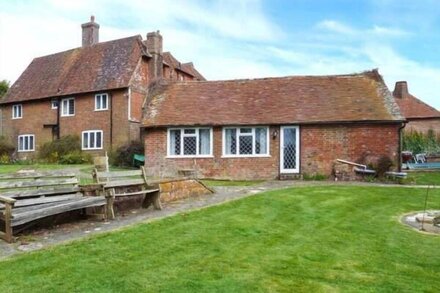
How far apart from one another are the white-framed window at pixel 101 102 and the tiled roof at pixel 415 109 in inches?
1082

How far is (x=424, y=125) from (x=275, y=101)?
26.7 m

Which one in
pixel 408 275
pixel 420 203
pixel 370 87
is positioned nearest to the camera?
pixel 408 275

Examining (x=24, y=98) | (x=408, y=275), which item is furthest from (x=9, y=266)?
(x=24, y=98)

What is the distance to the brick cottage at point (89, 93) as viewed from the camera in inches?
1260

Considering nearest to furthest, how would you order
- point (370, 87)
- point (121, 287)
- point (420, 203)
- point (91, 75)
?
point (121, 287) → point (420, 203) → point (370, 87) → point (91, 75)

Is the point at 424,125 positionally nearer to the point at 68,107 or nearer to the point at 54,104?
the point at 68,107

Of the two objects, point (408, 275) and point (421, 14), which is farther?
point (421, 14)

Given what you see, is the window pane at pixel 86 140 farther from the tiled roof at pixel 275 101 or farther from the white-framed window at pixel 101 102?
the tiled roof at pixel 275 101

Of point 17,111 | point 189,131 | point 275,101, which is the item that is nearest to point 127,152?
point 189,131

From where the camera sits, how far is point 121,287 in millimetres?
5176

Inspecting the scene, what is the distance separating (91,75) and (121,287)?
103ft

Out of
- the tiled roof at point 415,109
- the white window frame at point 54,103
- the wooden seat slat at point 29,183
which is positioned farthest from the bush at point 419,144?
the wooden seat slat at point 29,183

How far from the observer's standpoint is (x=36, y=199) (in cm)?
853

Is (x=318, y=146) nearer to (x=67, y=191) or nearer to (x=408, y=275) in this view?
(x=67, y=191)
